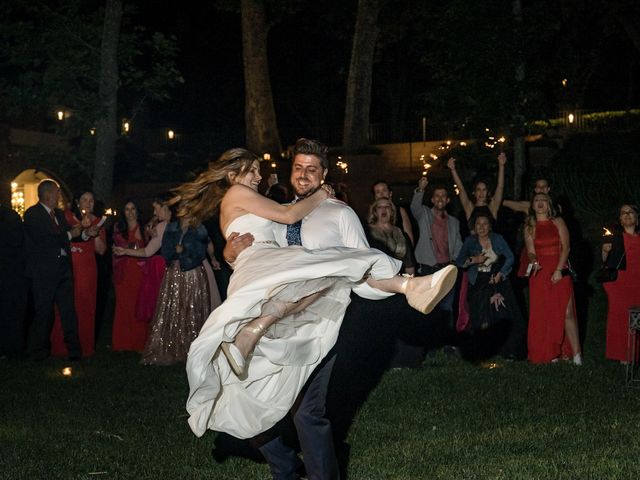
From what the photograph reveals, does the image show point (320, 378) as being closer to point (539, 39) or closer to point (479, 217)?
point (479, 217)

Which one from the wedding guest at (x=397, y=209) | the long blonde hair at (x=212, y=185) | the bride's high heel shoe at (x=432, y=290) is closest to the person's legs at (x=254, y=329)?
the bride's high heel shoe at (x=432, y=290)

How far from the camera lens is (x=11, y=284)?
13188 mm

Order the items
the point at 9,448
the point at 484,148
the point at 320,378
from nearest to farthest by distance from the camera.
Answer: the point at 320,378 → the point at 9,448 → the point at 484,148

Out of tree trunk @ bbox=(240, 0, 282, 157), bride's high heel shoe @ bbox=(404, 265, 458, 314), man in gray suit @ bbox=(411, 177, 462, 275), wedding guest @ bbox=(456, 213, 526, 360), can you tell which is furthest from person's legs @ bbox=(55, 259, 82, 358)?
tree trunk @ bbox=(240, 0, 282, 157)

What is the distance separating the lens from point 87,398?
33.1ft

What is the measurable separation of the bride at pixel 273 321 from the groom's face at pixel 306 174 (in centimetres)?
13

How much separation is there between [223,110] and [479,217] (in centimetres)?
3548

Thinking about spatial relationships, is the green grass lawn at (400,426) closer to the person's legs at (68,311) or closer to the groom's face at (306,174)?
the person's legs at (68,311)

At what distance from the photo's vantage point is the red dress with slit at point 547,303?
11.7 m

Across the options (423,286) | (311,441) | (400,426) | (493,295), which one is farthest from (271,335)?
(493,295)

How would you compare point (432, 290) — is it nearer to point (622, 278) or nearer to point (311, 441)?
point (311, 441)

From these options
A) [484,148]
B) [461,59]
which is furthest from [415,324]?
[484,148]

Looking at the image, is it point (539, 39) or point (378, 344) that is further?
point (539, 39)

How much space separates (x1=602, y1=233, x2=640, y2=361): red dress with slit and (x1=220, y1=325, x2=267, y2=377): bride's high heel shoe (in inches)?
263
